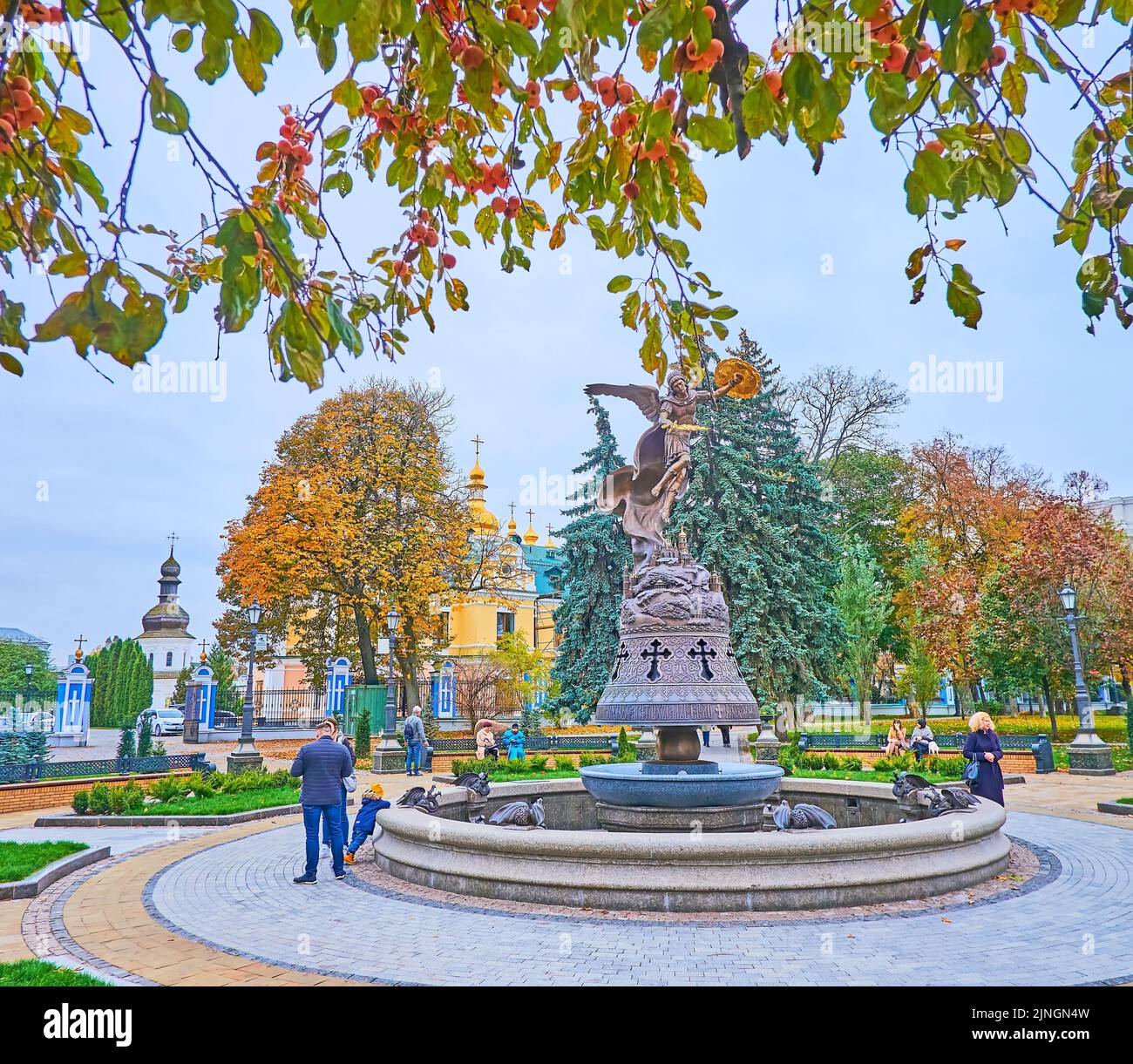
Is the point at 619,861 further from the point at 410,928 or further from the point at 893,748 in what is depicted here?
the point at 893,748

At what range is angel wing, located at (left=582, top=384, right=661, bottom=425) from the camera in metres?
11.7

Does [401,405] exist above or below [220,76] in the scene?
above

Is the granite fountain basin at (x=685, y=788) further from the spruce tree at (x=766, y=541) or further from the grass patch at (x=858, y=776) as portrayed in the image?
the spruce tree at (x=766, y=541)

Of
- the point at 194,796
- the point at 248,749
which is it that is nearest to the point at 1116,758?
the point at 194,796

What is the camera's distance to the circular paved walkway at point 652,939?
5.44m

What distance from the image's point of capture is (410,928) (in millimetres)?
6711

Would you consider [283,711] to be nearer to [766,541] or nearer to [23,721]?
[23,721]

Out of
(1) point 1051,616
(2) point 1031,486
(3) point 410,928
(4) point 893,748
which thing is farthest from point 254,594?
(2) point 1031,486

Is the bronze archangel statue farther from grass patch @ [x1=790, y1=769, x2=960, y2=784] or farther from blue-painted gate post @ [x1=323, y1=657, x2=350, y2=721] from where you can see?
blue-painted gate post @ [x1=323, y1=657, x2=350, y2=721]

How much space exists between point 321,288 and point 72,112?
4.04ft

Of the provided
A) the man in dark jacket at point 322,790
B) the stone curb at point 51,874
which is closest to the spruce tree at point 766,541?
the man in dark jacket at point 322,790

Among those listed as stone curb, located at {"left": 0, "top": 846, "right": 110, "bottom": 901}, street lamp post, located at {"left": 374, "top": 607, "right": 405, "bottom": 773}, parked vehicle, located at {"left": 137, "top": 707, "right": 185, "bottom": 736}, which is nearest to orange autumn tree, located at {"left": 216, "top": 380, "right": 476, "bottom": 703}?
street lamp post, located at {"left": 374, "top": 607, "right": 405, "bottom": 773}

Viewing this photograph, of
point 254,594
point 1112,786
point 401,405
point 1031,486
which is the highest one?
point 401,405

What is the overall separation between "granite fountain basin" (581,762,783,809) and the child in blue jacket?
2653 millimetres
